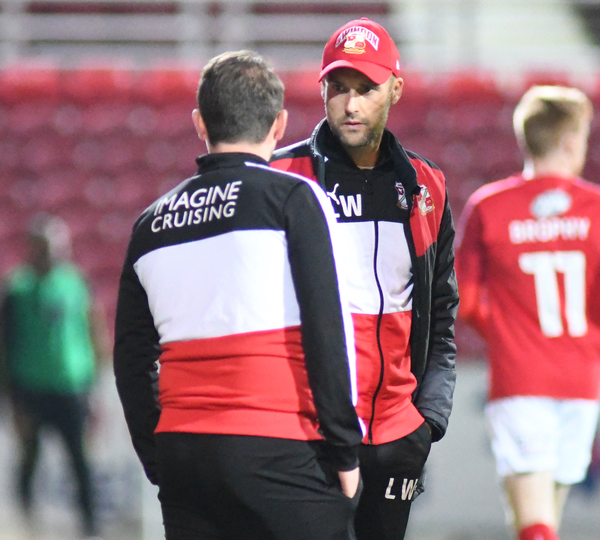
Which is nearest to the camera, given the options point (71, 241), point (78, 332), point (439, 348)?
point (439, 348)

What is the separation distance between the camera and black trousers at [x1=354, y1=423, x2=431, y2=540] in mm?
2693

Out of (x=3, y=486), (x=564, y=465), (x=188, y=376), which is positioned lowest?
(x=3, y=486)

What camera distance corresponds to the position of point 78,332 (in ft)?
21.8

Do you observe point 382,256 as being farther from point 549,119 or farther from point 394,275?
point 549,119

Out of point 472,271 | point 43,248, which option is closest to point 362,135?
point 472,271

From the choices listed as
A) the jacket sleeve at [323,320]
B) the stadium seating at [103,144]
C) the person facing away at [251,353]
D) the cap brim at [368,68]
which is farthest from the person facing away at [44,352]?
the jacket sleeve at [323,320]

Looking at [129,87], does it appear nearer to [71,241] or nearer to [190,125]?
[190,125]

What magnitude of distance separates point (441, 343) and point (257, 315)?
2.90 feet

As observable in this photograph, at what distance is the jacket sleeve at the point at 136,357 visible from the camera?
2.40m

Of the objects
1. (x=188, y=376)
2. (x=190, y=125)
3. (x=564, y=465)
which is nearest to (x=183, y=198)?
(x=188, y=376)

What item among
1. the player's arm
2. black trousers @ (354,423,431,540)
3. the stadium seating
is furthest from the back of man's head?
black trousers @ (354,423,431,540)

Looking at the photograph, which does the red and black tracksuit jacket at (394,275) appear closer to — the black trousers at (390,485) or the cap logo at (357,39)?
the black trousers at (390,485)

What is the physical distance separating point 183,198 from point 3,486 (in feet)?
17.0

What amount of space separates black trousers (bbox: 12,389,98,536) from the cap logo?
4.30 meters
